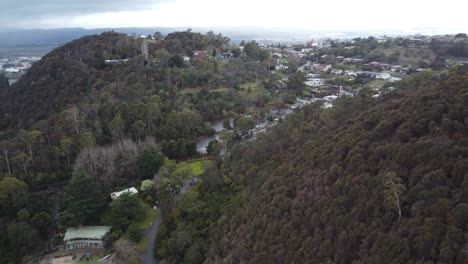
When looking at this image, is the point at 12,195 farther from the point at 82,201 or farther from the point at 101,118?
the point at 101,118

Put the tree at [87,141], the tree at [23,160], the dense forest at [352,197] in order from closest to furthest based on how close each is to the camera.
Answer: the dense forest at [352,197] < the tree at [23,160] < the tree at [87,141]

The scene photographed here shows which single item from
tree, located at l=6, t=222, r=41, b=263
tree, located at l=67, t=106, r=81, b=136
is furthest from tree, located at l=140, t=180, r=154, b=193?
tree, located at l=67, t=106, r=81, b=136

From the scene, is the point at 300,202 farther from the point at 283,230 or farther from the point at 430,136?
the point at 430,136

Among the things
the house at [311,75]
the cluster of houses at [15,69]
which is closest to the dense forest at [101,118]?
the house at [311,75]

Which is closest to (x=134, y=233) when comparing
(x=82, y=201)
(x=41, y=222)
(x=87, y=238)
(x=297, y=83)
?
(x=87, y=238)

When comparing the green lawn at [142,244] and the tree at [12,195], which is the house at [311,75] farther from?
the tree at [12,195]

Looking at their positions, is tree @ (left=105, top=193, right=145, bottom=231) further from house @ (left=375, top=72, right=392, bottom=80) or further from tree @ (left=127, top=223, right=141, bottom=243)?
house @ (left=375, top=72, right=392, bottom=80)
